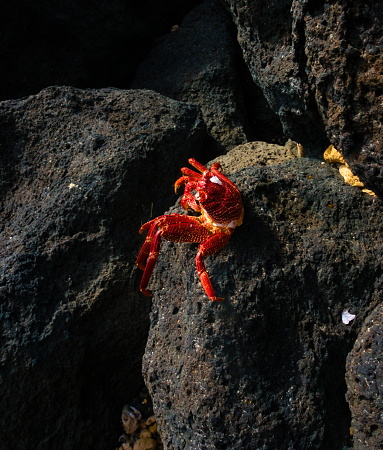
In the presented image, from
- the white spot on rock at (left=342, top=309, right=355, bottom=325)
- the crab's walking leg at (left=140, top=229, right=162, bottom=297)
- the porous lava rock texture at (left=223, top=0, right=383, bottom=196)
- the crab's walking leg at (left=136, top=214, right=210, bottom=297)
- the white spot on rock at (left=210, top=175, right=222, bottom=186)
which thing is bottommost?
the white spot on rock at (left=342, top=309, right=355, bottom=325)

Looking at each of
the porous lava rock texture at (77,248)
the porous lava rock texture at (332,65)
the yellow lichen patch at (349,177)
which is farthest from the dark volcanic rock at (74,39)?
the yellow lichen patch at (349,177)

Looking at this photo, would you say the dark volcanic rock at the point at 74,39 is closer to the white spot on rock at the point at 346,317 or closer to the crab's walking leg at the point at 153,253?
the crab's walking leg at the point at 153,253

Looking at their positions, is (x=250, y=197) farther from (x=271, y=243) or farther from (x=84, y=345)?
(x=84, y=345)

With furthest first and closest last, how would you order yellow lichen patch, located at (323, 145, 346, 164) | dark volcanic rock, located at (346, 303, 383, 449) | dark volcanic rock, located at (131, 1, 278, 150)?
1. dark volcanic rock, located at (131, 1, 278, 150)
2. yellow lichen patch, located at (323, 145, 346, 164)
3. dark volcanic rock, located at (346, 303, 383, 449)

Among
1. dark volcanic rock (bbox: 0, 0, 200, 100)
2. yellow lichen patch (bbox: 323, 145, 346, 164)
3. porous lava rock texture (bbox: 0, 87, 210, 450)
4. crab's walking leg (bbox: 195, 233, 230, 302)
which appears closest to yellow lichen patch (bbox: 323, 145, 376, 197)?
yellow lichen patch (bbox: 323, 145, 346, 164)

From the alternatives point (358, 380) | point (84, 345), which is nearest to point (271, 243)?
point (358, 380)

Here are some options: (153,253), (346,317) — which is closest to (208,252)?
(153,253)

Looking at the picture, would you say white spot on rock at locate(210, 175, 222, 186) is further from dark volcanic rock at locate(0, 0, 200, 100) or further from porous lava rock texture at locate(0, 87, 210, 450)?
dark volcanic rock at locate(0, 0, 200, 100)
